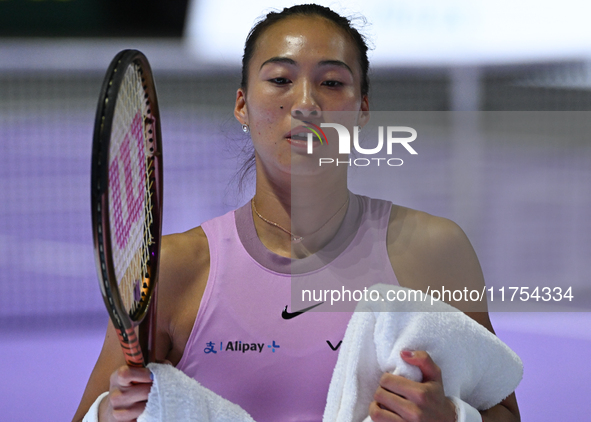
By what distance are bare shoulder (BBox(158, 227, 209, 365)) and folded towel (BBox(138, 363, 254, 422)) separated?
0.16 metres

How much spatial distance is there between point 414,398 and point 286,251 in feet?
1.08

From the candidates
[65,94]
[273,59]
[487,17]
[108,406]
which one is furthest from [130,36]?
[108,406]

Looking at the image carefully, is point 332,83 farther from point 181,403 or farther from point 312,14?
point 181,403

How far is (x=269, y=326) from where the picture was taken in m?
0.94

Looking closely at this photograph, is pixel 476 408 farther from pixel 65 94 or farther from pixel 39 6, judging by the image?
pixel 39 6

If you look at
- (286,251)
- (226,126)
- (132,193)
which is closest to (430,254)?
(286,251)

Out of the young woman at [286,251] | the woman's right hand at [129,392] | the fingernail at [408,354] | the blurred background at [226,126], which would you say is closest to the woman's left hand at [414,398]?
the fingernail at [408,354]

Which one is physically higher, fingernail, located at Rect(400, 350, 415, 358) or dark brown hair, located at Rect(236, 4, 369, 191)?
dark brown hair, located at Rect(236, 4, 369, 191)

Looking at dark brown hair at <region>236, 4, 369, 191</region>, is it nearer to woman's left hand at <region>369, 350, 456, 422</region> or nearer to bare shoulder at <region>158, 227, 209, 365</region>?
bare shoulder at <region>158, 227, 209, 365</region>

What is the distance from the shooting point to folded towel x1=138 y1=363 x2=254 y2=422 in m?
0.74

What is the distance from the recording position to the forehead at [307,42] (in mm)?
956

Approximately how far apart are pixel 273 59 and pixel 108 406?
54cm

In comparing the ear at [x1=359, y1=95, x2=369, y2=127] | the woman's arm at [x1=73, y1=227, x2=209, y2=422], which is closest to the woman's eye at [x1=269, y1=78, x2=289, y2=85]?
the ear at [x1=359, y1=95, x2=369, y2=127]

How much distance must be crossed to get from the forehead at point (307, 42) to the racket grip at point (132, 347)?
1.55 feet
